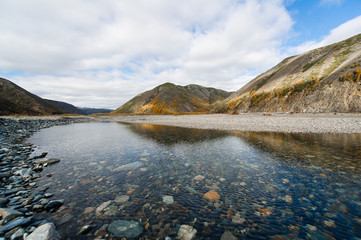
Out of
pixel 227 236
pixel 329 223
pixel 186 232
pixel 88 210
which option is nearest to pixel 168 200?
pixel 186 232

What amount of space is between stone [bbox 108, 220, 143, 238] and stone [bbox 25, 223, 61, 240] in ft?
4.69

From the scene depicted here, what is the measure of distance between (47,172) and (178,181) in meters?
8.67

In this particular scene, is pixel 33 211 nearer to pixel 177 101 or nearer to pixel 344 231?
pixel 344 231

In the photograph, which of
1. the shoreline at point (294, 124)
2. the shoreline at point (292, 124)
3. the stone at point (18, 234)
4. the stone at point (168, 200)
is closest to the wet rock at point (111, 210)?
the stone at point (168, 200)

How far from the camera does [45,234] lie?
3941 millimetres

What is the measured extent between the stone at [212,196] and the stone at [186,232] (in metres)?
1.99

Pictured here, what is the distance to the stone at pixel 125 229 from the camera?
434 centimetres

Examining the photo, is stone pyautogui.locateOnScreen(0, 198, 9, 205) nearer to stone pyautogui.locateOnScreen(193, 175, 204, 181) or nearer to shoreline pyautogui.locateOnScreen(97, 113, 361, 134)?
stone pyautogui.locateOnScreen(193, 175, 204, 181)

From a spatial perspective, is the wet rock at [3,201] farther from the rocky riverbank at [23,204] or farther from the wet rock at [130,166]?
the wet rock at [130,166]

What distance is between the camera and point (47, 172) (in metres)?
9.28

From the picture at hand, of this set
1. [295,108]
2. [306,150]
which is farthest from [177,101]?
[306,150]

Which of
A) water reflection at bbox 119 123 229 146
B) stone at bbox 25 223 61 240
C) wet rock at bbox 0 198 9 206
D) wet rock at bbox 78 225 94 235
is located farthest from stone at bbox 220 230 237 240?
water reflection at bbox 119 123 229 146

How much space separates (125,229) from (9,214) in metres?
3.85

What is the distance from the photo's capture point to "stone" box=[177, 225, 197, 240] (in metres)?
4.21
